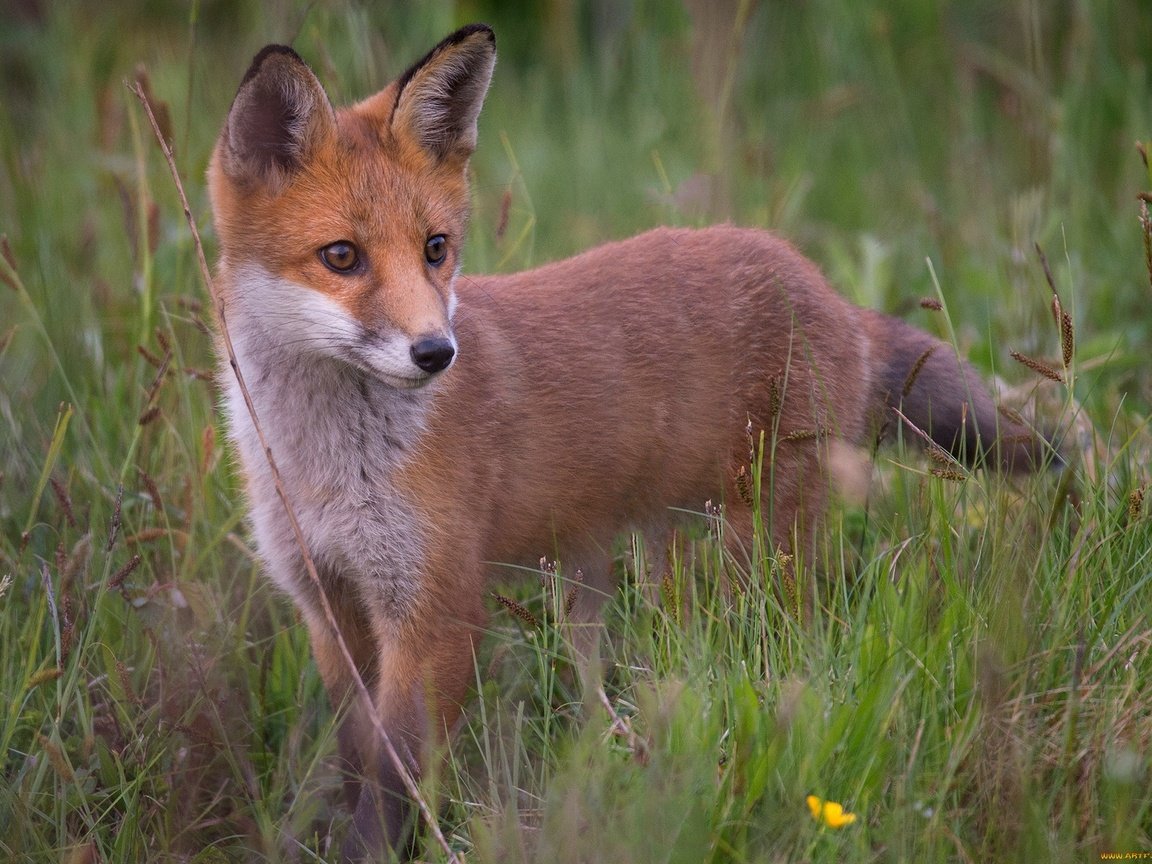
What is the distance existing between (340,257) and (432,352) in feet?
1.48

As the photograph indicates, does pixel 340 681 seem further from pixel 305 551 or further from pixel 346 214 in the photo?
pixel 346 214

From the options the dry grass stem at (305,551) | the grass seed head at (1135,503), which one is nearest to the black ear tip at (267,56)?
the dry grass stem at (305,551)

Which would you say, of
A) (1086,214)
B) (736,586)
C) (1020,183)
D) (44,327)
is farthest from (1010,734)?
(1020,183)

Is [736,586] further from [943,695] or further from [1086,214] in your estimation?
[1086,214]

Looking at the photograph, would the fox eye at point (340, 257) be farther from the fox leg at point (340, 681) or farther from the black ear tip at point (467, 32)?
the fox leg at point (340, 681)

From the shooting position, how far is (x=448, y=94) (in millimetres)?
3723

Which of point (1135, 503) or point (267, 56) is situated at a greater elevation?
point (267, 56)

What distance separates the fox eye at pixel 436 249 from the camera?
353cm

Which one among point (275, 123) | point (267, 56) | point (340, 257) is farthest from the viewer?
point (275, 123)

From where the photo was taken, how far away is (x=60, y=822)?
316cm

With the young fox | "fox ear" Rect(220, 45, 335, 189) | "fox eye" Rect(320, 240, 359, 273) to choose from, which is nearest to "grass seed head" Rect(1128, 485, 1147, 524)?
the young fox

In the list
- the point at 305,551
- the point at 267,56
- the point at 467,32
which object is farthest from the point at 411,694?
the point at 467,32

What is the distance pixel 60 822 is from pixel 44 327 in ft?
7.41

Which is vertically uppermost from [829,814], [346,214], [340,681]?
[346,214]
